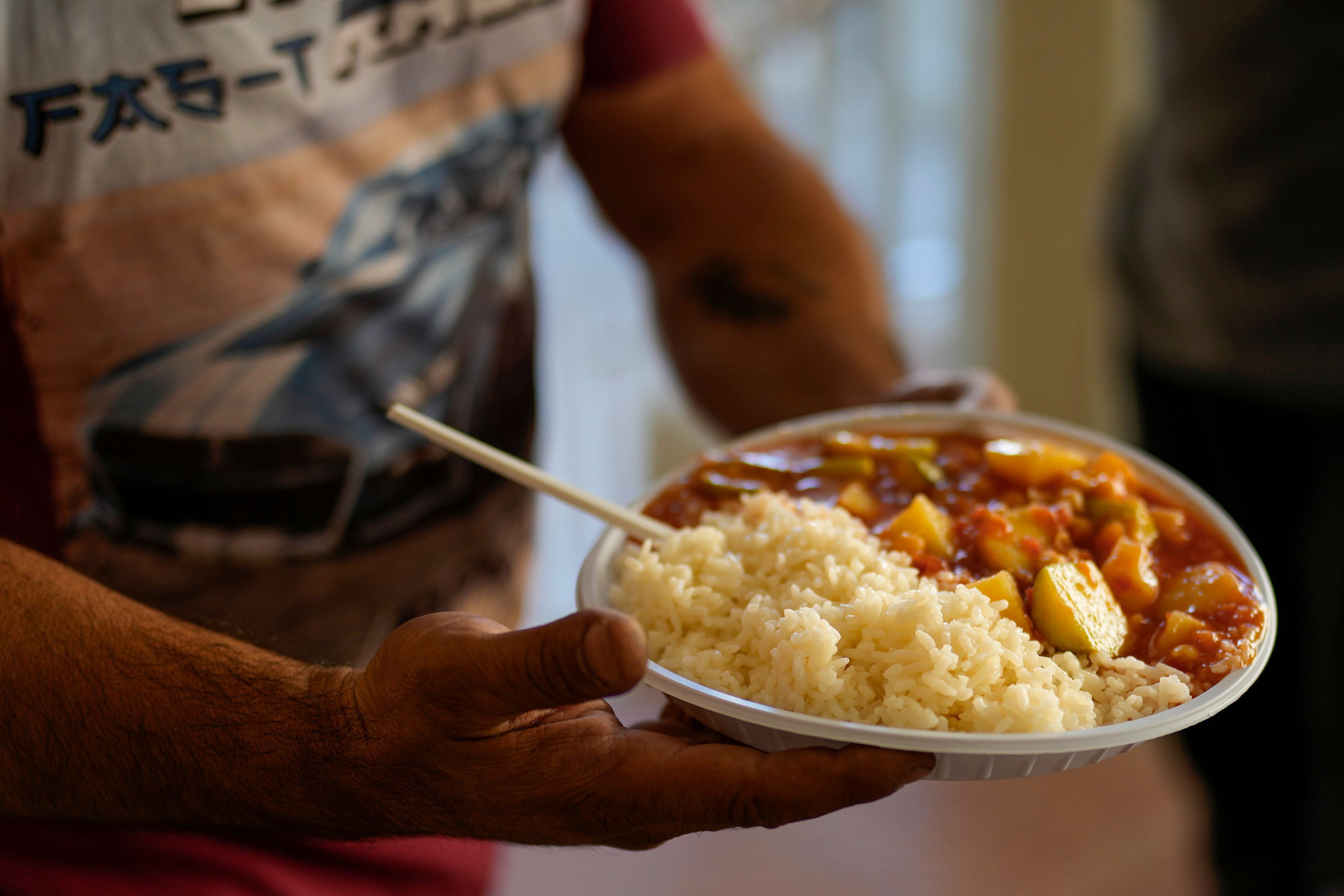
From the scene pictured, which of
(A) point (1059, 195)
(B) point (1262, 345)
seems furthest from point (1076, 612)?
(A) point (1059, 195)

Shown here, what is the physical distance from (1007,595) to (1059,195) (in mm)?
2995

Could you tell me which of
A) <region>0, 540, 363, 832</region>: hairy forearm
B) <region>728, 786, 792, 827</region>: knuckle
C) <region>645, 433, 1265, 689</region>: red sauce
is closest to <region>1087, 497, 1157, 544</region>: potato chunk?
<region>645, 433, 1265, 689</region>: red sauce

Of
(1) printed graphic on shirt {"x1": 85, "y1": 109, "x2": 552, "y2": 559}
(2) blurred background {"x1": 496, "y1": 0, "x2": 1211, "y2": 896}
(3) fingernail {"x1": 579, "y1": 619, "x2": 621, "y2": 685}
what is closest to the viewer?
A: (3) fingernail {"x1": 579, "y1": 619, "x2": 621, "y2": 685}

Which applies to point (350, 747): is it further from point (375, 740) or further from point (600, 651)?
point (600, 651)

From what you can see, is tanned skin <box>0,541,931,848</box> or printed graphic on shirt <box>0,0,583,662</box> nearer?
tanned skin <box>0,541,931,848</box>

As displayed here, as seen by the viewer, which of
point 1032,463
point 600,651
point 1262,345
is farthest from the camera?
point 1262,345

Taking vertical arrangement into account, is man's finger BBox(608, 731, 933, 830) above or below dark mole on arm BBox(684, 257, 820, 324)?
below

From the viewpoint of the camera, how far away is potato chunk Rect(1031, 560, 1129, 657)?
0.91 metres

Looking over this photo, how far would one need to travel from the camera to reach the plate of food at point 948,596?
2.74ft

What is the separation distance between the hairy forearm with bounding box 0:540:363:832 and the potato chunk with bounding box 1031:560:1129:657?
0.62 meters

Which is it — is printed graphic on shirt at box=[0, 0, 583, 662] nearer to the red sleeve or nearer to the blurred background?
the red sleeve

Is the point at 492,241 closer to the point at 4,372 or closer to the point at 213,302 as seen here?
the point at 213,302

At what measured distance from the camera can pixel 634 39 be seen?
1804 millimetres

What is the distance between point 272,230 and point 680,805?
0.90m
